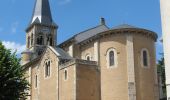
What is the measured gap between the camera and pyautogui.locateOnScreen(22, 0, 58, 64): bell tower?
2098 inches

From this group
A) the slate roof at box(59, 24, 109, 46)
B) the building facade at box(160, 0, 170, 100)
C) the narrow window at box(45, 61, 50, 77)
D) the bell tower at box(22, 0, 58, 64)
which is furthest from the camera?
the bell tower at box(22, 0, 58, 64)

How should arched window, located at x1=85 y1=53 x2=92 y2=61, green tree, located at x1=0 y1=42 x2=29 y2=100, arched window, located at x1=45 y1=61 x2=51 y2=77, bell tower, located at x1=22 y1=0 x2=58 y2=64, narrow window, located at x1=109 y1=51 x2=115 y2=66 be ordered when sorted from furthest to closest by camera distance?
bell tower, located at x1=22 y1=0 x2=58 y2=64
arched window, located at x1=45 y1=61 x2=51 y2=77
arched window, located at x1=85 y1=53 x2=92 y2=61
narrow window, located at x1=109 y1=51 x2=115 y2=66
green tree, located at x1=0 y1=42 x2=29 y2=100

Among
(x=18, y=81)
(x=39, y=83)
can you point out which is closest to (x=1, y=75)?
(x=18, y=81)

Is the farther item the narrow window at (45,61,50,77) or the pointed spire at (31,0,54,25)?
the pointed spire at (31,0,54,25)

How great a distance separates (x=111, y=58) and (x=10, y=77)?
13.7 m

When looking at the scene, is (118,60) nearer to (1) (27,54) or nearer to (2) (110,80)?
(2) (110,80)

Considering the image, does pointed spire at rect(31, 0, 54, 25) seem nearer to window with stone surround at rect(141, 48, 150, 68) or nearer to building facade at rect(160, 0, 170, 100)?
window with stone surround at rect(141, 48, 150, 68)

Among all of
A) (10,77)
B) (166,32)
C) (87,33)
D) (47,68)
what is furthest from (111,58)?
(166,32)

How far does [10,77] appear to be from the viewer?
76.8ft

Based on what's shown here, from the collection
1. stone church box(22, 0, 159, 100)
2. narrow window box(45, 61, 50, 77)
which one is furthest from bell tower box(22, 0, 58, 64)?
stone church box(22, 0, 159, 100)

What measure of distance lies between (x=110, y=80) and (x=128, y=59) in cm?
264

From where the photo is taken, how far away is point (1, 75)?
2294 cm

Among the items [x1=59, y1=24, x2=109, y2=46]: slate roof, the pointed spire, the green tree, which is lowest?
the green tree

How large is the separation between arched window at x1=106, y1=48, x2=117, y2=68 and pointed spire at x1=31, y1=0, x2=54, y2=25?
2177cm
